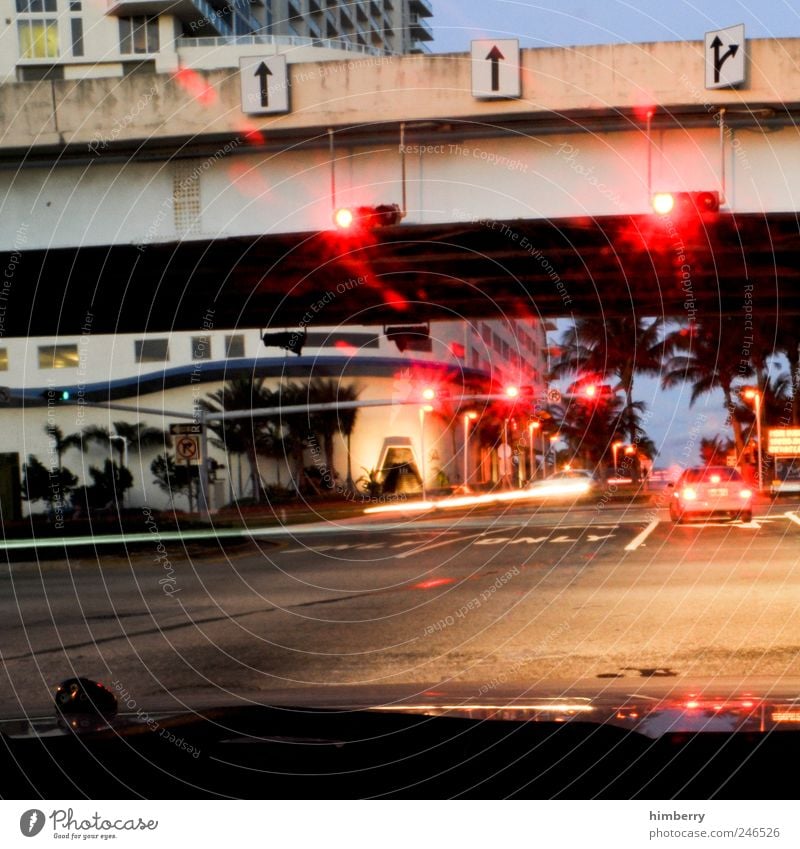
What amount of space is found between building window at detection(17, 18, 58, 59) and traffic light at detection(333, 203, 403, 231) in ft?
195

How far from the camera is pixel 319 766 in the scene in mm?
2443

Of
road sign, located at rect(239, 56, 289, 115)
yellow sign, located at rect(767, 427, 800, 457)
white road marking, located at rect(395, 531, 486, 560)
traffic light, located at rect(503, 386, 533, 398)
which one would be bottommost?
yellow sign, located at rect(767, 427, 800, 457)

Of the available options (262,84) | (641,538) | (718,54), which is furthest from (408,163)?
(641,538)

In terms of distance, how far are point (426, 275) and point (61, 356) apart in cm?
5842

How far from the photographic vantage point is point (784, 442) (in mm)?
53906

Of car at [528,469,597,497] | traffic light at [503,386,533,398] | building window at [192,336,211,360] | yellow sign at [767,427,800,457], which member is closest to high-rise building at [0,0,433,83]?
building window at [192,336,211,360]

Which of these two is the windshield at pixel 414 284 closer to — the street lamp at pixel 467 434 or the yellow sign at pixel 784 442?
the yellow sign at pixel 784 442

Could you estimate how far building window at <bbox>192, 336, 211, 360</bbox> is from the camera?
6456 centimetres

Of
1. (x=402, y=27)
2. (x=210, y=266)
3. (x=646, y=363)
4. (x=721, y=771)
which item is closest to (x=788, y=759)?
(x=721, y=771)

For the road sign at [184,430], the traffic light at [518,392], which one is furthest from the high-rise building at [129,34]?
the road sign at [184,430]

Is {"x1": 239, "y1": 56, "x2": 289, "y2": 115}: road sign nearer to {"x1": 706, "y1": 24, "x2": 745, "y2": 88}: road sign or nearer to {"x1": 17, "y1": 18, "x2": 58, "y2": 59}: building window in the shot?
{"x1": 706, "y1": 24, "x2": 745, "y2": 88}: road sign

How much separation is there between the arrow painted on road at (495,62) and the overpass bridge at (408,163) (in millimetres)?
206

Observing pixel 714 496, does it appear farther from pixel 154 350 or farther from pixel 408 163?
pixel 154 350

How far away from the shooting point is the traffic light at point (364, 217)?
16.2 meters
